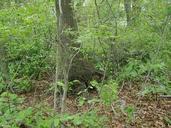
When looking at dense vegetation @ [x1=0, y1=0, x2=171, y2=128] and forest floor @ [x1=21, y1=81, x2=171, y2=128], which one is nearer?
forest floor @ [x1=21, y1=81, x2=171, y2=128]

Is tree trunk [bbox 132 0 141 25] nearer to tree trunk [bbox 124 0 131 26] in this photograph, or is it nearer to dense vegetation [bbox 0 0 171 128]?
dense vegetation [bbox 0 0 171 128]

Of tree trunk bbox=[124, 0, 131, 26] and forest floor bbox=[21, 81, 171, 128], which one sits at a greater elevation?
tree trunk bbox=[124, 0, 131, 26]

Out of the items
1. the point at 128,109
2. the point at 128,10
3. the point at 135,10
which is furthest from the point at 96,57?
the point at 128,109

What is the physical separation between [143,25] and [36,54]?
3.02 metres

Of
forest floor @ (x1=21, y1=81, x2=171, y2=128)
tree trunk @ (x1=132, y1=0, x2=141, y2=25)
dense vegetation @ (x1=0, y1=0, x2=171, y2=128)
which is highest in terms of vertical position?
tree trunk @ (x1=132, y1=0, x2=141, y2=25)

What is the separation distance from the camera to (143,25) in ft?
28.3

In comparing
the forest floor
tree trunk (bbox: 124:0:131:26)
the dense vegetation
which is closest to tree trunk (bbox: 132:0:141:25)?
the dense vegetation

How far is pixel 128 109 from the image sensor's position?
214 inches

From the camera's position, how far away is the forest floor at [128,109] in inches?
242

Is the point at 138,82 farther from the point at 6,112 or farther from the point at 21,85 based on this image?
the point at 6,112

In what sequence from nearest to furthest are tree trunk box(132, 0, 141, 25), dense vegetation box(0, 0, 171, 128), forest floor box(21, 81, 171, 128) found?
forest floor box(21, 81, 171, 128) < dense vegetation box(0, 0, 171, 128) < tree trunk box(132, 0, 141, 25)

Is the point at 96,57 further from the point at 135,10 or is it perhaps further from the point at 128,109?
the point at 128,109

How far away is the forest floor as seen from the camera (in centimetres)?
616

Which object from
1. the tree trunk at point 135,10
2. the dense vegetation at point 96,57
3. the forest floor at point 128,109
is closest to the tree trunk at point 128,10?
the dense vegetation at point 96,57
